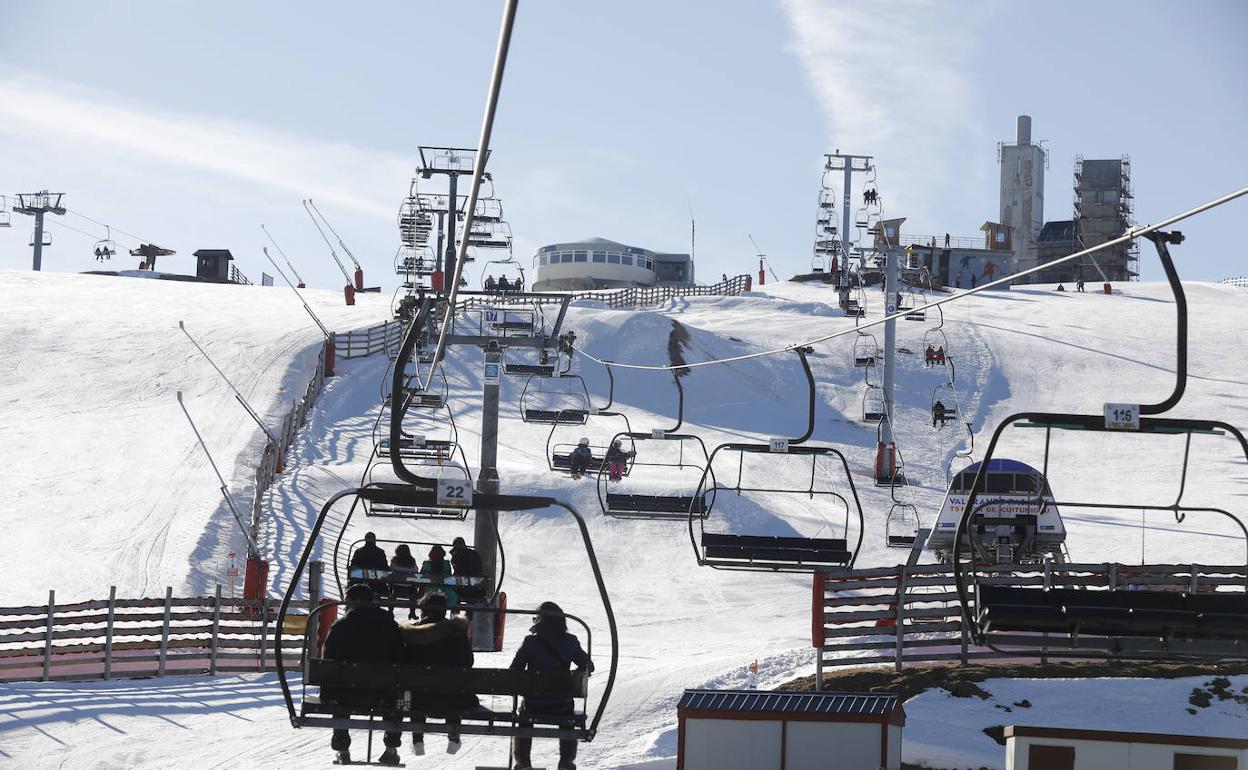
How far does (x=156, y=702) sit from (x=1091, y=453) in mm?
28938

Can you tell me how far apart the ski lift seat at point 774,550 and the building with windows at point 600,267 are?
77.8 m

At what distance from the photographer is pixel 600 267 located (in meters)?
98.5

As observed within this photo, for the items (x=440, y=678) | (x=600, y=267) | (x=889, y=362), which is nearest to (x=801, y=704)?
(x=440, y=678)

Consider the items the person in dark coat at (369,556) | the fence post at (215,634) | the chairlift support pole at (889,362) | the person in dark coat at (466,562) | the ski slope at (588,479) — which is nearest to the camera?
the person in dark coat at (466,562)

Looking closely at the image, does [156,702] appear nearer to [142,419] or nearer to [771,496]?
[771,496]

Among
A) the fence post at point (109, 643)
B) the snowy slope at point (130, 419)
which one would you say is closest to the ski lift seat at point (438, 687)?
the fence post at point (109, 643)

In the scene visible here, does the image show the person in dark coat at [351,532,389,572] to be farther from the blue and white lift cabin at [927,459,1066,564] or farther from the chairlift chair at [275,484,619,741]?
the blue and white lift cabin at [927,459,1066,564]

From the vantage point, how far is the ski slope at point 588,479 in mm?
→ 18281

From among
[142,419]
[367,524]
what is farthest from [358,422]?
[367,524]

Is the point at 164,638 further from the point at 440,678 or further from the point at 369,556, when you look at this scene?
the point at 440,678

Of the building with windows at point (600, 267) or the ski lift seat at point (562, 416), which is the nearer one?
the ski lift seat at point (562, 416)

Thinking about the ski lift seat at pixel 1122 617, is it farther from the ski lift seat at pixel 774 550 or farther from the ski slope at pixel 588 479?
the ski lift seat at pixel 774 550

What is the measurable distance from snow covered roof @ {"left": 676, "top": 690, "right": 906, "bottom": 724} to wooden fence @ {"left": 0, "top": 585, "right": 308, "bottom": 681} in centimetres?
830

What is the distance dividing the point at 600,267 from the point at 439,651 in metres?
88.2
